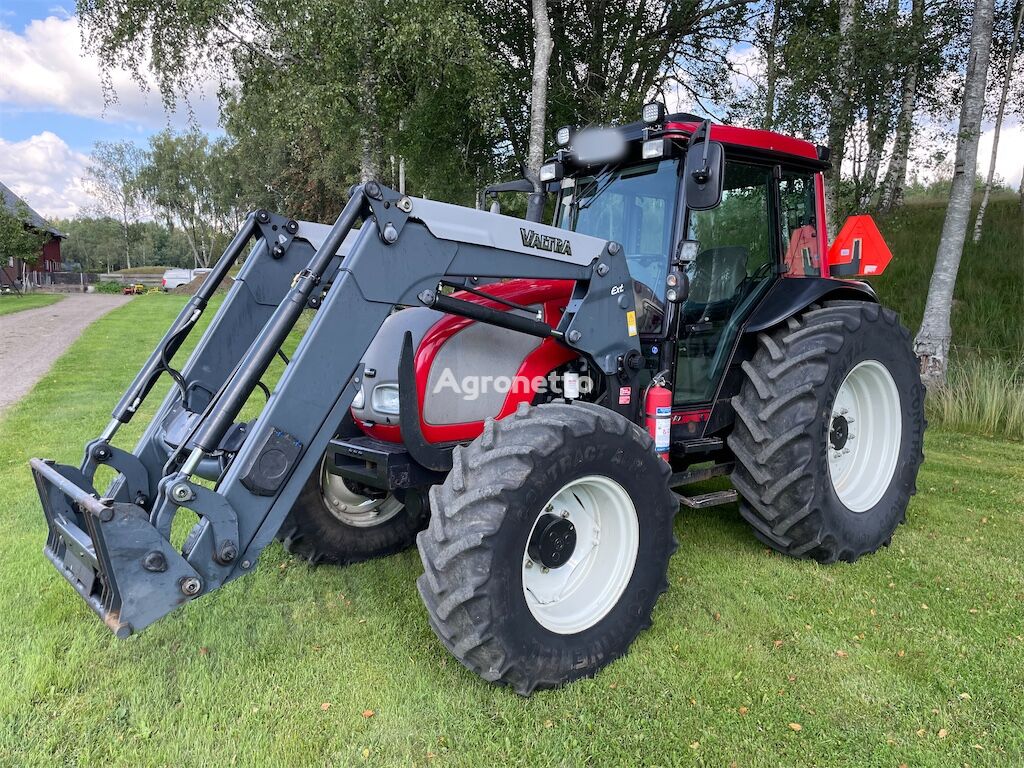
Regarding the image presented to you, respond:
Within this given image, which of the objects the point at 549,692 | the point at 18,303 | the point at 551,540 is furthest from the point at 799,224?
the point at 18,303

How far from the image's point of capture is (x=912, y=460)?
431 centimetres

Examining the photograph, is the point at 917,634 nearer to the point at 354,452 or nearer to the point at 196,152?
the point at 354,452

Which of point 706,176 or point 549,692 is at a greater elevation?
point 706,176

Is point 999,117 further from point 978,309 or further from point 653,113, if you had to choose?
point 653,113

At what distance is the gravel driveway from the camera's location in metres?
10.2

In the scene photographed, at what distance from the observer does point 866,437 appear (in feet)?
14.2

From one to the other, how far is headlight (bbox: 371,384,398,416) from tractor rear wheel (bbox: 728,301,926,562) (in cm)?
182

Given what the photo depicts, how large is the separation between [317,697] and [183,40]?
41.4 ft

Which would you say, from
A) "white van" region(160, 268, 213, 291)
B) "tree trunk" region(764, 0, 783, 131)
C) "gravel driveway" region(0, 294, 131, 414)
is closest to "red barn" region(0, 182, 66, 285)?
"white van" region(160, 268, 213, 291)

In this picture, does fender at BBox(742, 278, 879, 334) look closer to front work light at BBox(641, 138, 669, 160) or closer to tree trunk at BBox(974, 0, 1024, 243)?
front work light at BBox(641, 138, 669, 160)

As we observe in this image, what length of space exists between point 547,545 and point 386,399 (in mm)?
992

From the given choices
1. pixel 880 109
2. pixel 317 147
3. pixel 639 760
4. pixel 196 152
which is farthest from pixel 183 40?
pixel 196 152

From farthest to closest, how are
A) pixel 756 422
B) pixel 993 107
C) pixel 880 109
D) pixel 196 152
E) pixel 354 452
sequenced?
1. pixel 196 152
2. pixel 993 107
3. pixel 880 109
4. pixel 756 422
5. pixel 354 452

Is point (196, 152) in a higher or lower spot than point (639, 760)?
higher
